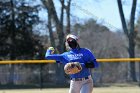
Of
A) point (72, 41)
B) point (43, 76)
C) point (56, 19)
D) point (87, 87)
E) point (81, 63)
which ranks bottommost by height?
point (43, 76)

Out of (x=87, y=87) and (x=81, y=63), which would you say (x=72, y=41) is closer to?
(x=81, y=63)

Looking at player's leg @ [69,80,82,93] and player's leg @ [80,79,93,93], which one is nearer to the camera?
player's leg @ [80,79,93,93]

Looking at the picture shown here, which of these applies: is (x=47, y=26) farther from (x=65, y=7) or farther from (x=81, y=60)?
(x=81, y=60)

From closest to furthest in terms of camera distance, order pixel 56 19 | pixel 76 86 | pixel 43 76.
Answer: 1. pixel 76 86
2. pixel 43 76
3. pixel 56 19

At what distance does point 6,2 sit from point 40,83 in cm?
1193

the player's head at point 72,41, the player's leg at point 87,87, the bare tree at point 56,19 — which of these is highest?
the player's head at point 72,41

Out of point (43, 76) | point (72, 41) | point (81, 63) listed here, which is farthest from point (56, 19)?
point (81, 63)

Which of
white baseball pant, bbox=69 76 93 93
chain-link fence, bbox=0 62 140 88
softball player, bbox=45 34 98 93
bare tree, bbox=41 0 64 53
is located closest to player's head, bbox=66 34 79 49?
softball player, bbox=45 34 98 93

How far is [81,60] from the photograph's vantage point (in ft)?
30.1

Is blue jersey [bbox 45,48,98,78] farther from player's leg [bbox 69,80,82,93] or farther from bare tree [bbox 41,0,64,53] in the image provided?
bare tree [bbox 41,0,64,53]

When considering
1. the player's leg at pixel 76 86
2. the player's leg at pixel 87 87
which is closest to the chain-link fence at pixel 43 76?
the player's leg at pixel 76 86

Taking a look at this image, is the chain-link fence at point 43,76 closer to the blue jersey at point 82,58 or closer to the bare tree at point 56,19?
the bare tree at point 56,19

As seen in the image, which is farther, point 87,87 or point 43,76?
point 43,76

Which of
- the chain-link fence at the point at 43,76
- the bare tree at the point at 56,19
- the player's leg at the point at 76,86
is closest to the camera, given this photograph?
the player's leg at the point at 76,86
